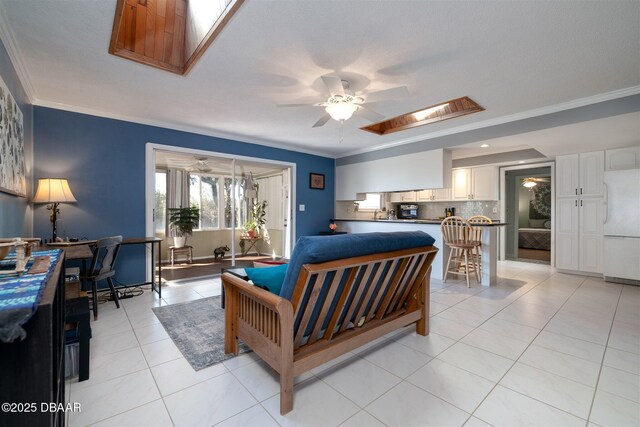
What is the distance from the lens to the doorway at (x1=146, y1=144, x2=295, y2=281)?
5809 millimetres

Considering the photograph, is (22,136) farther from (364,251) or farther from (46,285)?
(364,251)

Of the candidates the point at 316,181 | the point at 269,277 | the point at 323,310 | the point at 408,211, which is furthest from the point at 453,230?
the point at 269,277

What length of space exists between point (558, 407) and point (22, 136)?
4678 millimetres

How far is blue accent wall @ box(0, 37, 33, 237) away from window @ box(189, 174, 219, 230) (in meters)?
3.36

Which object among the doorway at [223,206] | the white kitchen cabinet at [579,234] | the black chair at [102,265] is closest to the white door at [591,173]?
the white kitchen cabinet at [579,234]

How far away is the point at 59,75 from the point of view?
8.53ft

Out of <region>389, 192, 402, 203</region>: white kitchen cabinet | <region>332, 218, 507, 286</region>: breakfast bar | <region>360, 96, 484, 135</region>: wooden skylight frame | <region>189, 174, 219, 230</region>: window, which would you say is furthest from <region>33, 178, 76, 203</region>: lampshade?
<region>389, 192, 402, 203</region>: white kitchen cabinet

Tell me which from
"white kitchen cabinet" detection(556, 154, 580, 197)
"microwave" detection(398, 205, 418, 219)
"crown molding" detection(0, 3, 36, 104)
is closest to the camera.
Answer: "crown molding" detection(0, 3, 36, 104)

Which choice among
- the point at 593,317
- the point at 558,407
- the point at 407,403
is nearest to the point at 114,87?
the point at 407,403

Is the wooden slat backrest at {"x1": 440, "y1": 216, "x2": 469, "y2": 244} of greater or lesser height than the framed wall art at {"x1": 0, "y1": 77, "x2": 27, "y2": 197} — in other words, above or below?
below

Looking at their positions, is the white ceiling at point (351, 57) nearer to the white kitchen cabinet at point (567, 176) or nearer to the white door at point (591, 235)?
the white kitchen cabinet at point (567, 176)

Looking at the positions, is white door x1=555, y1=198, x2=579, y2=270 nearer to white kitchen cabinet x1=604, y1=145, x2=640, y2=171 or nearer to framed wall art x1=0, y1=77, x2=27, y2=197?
white kitchen cabinet x1=604, y1=145, x2=640, y2=171

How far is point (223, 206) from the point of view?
22.3ft

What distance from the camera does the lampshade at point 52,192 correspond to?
9.45ft
